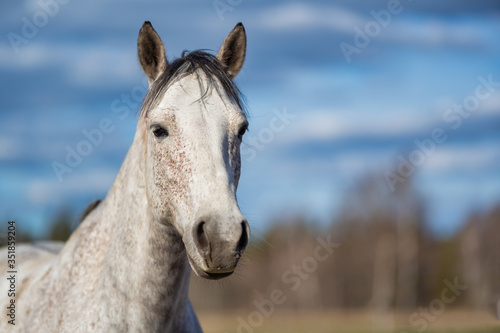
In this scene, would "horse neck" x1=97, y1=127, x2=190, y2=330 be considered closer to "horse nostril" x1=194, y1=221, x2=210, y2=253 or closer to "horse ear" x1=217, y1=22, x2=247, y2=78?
"horse nostril" x1=194, y1=221, x2=210, y2=253

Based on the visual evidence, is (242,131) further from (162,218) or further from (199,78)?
(162,218)

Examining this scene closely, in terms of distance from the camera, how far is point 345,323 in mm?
45469

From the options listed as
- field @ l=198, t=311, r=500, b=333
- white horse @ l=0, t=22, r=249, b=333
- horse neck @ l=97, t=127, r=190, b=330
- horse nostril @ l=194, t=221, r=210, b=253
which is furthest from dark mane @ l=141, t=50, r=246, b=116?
field @ l=198, t=311, r=500, b=333

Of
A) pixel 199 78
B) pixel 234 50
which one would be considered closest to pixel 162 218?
pixel 199 78

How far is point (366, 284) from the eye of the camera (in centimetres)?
5303

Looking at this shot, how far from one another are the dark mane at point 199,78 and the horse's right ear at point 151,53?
11 centimetres

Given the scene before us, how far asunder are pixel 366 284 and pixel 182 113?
5228 cm

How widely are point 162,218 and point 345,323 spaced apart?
147 ft

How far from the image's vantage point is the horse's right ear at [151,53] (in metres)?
4.20

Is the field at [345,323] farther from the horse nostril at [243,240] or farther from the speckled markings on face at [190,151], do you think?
the speckled markings on face at [190,151]

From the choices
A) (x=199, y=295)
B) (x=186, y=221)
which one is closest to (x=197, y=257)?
(x=186, y=221)

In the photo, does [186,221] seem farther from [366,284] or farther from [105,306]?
[366,284]

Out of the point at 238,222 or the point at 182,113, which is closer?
the point at 238,222

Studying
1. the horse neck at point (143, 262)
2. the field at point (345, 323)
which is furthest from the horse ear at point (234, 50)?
the field at point (345, 323)
